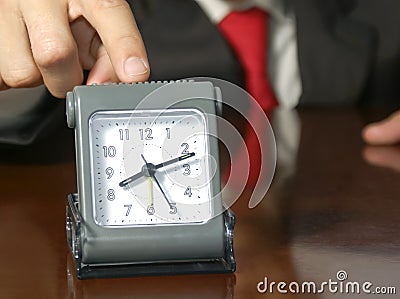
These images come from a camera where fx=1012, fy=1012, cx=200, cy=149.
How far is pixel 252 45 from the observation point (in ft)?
6.82

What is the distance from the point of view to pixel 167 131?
1003mm

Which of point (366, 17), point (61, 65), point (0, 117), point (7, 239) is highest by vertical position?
point (61, 65)

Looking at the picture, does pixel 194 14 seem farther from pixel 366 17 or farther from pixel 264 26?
pixel 366 17

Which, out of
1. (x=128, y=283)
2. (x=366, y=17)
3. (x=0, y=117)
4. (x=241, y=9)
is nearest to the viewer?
(x=128, y=283)

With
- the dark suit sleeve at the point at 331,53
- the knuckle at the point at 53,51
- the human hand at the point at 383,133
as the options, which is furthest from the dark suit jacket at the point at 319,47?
the knuckle at the point at 53,51

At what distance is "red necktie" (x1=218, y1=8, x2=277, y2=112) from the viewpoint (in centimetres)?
207

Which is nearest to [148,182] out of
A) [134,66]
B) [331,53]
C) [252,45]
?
[134,66]

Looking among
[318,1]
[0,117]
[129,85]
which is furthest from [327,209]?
[318,1]

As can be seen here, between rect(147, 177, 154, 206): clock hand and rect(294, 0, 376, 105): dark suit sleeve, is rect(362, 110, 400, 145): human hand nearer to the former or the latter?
rect(294, 0, 376, 105): dark suit sleeve

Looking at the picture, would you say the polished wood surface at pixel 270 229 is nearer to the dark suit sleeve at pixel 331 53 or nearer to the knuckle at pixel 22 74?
the knuckle at pixel 22 74

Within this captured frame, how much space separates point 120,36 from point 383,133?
61 cm

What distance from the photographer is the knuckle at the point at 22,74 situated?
122cm

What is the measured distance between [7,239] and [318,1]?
4.15 ft

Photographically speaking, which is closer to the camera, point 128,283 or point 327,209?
point 128,283
